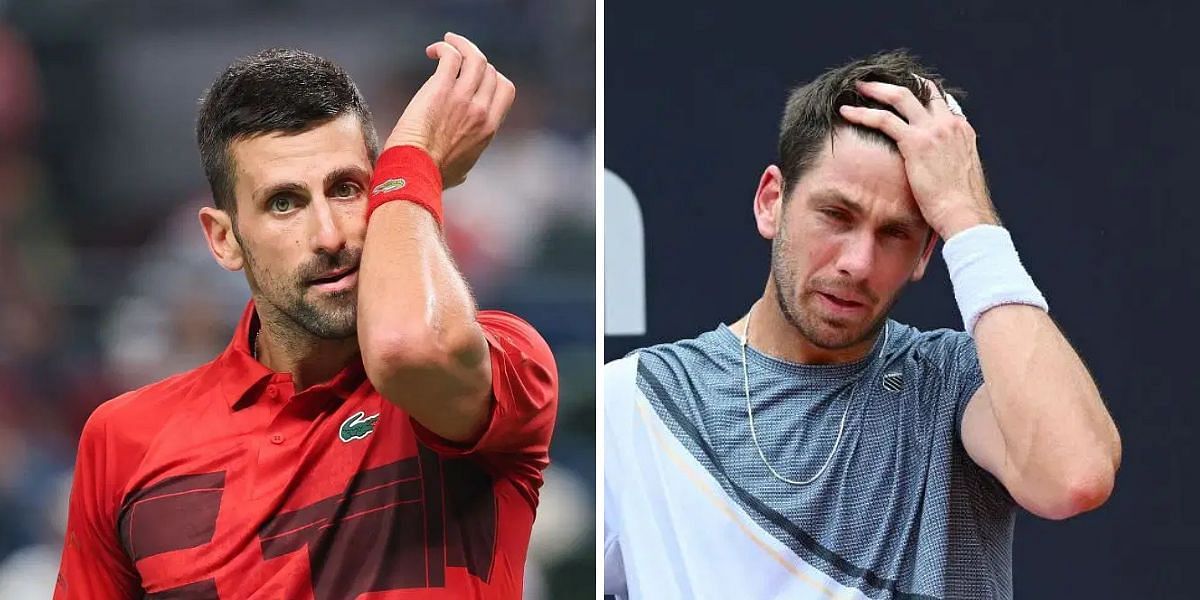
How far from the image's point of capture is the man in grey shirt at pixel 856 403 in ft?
5.84

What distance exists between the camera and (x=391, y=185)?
1741mm

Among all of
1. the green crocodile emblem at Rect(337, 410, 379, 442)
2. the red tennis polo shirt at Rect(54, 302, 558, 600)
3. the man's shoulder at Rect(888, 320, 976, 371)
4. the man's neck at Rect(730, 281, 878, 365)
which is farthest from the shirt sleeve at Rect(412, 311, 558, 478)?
the man's shoulder at Rect(888, 320, 976, 371)

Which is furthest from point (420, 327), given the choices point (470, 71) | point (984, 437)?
point (984, 437)

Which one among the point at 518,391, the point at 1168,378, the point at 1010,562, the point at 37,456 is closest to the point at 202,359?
the point at 37,456

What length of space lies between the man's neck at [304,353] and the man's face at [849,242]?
2.17 feet

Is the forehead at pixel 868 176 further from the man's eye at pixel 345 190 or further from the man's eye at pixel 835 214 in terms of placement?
the man's eye at pixel 345 190

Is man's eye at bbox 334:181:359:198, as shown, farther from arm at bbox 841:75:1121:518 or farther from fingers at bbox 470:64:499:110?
arm at bbox 841:75:1121:518

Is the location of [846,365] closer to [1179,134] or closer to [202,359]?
[1179,134]

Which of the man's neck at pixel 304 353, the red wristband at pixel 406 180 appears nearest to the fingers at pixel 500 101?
the red wristband at pixel 406 180

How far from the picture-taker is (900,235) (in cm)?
187

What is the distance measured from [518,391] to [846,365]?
504 millimetres

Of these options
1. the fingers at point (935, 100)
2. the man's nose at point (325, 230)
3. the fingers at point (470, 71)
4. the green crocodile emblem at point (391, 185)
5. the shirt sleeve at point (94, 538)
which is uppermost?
the fingers at point (470, 71)

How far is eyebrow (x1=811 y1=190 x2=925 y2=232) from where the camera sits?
72.9 inches

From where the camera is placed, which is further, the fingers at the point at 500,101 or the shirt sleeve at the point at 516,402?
the fingers at the point at 500,101
